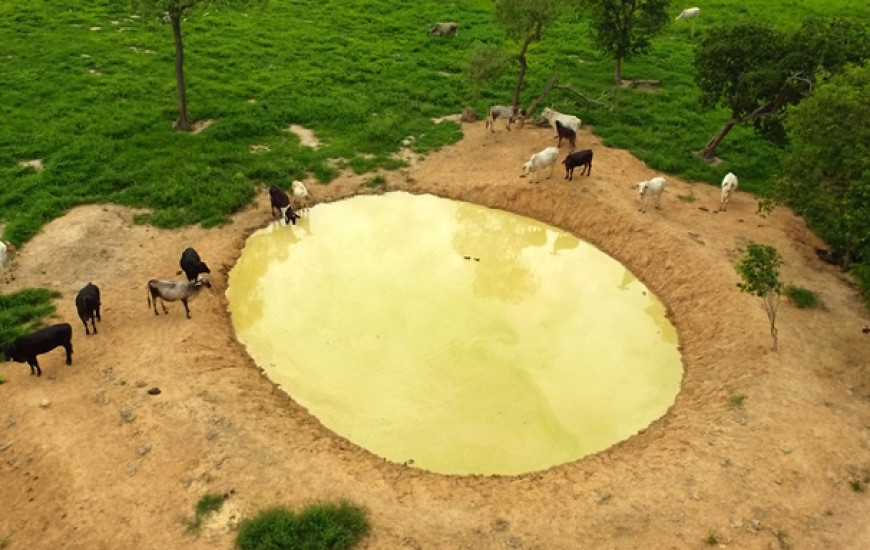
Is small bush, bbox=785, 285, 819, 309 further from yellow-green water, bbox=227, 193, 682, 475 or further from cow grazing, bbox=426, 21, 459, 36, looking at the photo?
cow grazing, bbox=426, 21, 459, 36

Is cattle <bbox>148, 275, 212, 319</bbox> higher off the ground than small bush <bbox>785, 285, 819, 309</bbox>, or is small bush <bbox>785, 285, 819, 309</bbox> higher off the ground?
cattle <bbox>148, 275, 212, 319</bbox>

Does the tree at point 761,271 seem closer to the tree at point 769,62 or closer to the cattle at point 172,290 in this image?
the tree at point 769,62

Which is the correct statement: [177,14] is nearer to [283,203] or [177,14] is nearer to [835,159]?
[283,203]

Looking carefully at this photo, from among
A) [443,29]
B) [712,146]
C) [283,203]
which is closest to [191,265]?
[283,203]

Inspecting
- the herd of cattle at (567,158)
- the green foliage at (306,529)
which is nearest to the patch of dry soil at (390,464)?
the green foliage at (306,529)

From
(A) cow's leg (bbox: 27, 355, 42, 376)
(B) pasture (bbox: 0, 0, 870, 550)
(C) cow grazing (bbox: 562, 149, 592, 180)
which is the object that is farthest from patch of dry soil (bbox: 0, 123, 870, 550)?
(C) cow grazing (bbox: 562, 149, 592, 180)
